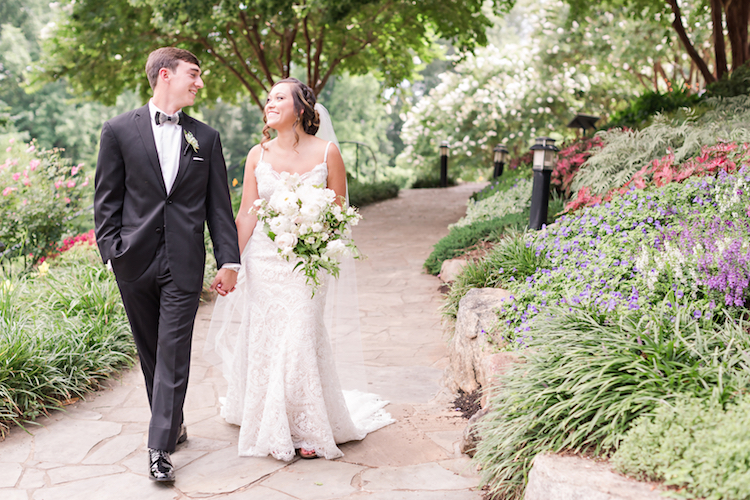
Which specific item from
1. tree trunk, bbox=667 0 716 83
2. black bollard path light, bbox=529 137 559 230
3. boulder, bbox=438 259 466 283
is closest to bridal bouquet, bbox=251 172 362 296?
black bollard path light, bbox=529 137 559 230

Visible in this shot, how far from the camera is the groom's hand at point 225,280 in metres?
3.35

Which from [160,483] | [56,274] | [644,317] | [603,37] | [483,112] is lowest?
[160,483]

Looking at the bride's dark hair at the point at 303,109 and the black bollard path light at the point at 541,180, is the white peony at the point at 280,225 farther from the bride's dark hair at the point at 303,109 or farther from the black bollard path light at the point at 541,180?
A: the black bollard path light at the point at 541,180

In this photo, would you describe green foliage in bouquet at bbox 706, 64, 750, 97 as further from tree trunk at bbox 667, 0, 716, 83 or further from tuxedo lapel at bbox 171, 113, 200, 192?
tuxedo lapel at bbox 171, 113, 200, 192

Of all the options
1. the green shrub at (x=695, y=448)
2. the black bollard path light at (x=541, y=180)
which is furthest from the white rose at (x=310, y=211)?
the black bollard path light at (x=541, y=180)

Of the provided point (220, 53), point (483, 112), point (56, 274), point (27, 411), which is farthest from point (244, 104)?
point (27, 411)

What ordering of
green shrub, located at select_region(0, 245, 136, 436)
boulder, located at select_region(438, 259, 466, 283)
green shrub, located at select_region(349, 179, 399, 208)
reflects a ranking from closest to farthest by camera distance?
green shrub, located at select_region(0, 245, 136, 436), boulder, located at select_region(438, 259, 466, 283), green shrub, located at select_region(349, 179, 399, 208)

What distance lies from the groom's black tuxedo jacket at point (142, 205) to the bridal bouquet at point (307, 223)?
0.39m

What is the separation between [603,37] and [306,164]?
56.3ft

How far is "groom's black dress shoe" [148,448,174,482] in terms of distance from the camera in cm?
304

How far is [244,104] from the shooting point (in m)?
39.4

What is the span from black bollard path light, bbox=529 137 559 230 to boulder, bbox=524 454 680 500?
412cm

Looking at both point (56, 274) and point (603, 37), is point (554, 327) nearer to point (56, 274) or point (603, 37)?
point (56, 274)

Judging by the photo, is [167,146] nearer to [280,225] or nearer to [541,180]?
[280,225]
